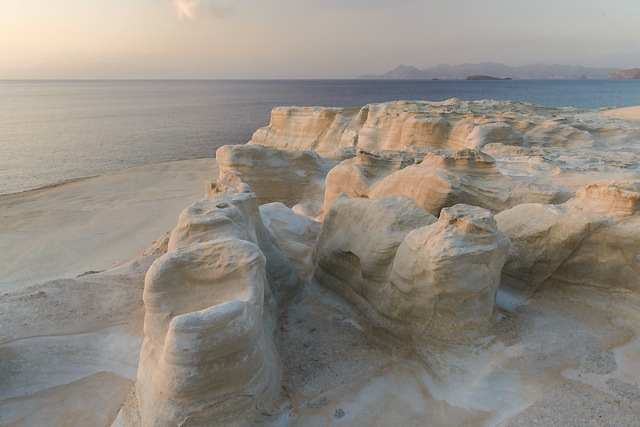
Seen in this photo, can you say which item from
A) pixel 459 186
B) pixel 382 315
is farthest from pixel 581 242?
pixel 382 315

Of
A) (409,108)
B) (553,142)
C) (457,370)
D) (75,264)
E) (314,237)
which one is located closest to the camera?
(457,370)

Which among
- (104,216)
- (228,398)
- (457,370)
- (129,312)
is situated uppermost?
(228,398)

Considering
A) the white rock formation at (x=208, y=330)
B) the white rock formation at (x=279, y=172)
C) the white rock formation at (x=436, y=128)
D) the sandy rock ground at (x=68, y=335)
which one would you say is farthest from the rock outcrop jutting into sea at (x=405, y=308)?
the white rock formation at (x=436, y=128)

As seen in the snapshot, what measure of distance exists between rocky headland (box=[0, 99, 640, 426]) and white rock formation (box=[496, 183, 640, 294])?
0.9 inches

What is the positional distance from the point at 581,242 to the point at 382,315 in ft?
10.7

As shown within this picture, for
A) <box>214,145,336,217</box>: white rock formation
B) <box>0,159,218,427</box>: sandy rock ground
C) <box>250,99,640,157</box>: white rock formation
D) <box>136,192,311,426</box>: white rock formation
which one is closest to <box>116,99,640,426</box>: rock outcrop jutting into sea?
<box>136,192,311,426</box>: white rock formation

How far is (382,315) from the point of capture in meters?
6.30

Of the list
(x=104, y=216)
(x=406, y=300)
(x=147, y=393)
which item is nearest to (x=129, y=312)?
(x=147, y=393)

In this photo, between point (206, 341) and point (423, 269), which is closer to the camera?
point (206, 341)

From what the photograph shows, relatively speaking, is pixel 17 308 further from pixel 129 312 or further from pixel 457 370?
pixel 457 370

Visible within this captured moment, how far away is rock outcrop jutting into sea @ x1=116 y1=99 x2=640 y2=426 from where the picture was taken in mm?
4574

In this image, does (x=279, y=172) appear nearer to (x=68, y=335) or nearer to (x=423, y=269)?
(x=68, y=335)

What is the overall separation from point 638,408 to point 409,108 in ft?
62.9

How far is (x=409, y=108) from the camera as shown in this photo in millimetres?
22094
